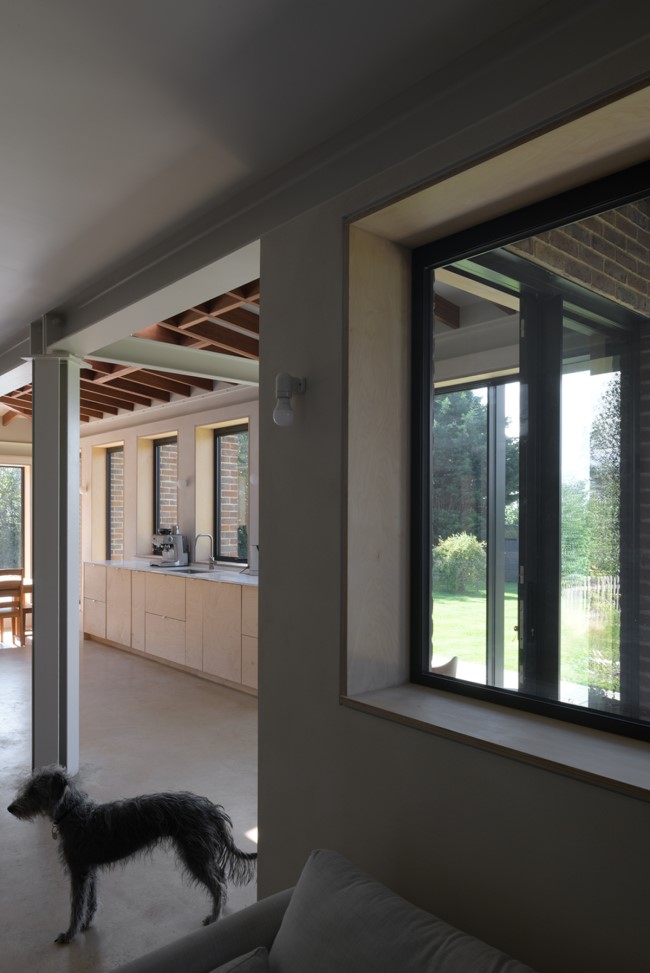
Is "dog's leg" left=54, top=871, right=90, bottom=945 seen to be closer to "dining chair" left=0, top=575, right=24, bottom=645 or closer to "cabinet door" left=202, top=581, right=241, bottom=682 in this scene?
"cabinet door" left=202, top=581, right=241, bottom=682

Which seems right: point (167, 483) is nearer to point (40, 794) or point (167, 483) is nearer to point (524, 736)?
point (40, 794)

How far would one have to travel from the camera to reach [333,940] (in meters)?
1.40

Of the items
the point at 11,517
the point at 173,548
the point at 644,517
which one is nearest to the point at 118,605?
the point at 173,548

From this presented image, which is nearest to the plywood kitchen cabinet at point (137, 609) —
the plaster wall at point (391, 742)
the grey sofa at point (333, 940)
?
the plaster wall at point (391, 742)

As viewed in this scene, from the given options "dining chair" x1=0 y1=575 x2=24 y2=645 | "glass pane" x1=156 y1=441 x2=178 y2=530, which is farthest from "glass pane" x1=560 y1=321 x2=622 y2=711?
"dining chair" x1=0 y1=575 x2=24 y2=645

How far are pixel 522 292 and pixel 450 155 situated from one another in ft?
1.42

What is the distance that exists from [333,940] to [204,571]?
5.64 meters

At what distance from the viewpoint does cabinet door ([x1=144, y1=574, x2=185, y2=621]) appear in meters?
6.49

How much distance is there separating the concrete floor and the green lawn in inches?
59.5

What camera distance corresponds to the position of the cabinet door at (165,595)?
6492 millimetres

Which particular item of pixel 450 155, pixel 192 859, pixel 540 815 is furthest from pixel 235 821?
pixel 450 155

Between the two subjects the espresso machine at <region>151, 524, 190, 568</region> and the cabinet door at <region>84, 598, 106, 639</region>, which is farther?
the cabinet door at <region>84, 598, 106, 639</region>

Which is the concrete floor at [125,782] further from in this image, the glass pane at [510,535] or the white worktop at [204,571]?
the glass pane at [510,535]

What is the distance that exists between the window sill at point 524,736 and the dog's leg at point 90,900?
4.42 feet
